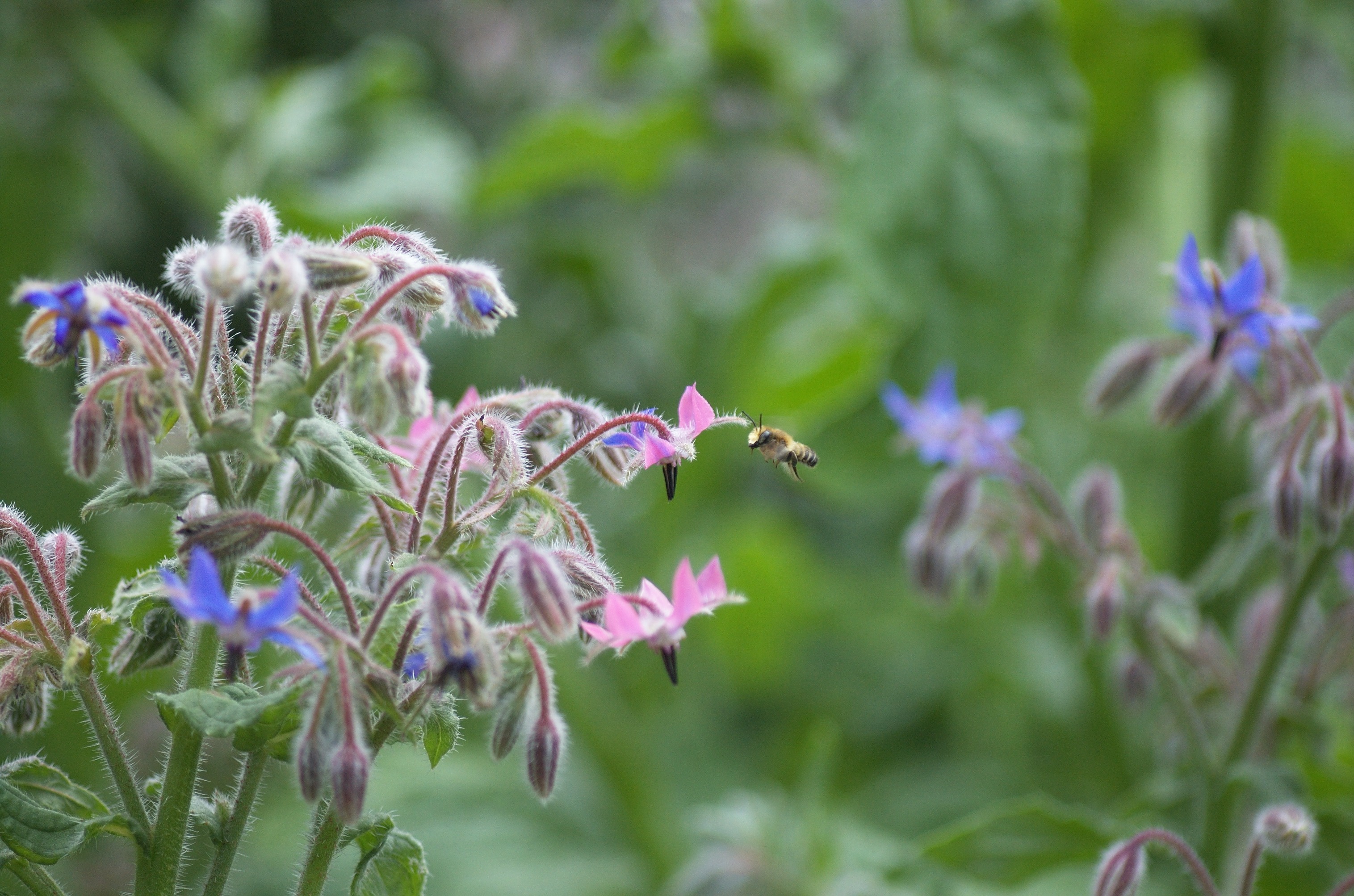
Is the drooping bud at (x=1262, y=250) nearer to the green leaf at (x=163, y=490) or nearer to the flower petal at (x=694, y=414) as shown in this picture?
the flower petal at (x=694, y=414)

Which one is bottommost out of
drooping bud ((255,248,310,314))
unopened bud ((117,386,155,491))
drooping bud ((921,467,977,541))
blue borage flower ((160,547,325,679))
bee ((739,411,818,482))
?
blue borage flower ((160,547,325,679))

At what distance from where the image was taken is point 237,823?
2.19ft

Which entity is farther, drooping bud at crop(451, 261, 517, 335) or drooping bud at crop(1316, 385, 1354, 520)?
drooping bud at crop(1316, 385, 1354, 520)

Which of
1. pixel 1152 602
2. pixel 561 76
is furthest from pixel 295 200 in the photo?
pixel 561 76

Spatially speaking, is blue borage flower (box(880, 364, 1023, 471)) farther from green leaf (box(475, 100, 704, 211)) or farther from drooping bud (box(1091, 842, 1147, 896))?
green leaf (box(475, 100, 704, 211))

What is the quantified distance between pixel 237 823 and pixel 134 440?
0.68 ft

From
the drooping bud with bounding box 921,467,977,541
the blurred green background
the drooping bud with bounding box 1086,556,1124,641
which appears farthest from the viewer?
the blurred green background

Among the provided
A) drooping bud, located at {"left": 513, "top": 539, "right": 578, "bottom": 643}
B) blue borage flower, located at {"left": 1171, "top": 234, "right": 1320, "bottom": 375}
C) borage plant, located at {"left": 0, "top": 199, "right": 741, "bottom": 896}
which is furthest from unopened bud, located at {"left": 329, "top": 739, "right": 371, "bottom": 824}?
blue borage flower, located at {"left": 1171, "top": 234, "right": 1320, "bottom": 375}

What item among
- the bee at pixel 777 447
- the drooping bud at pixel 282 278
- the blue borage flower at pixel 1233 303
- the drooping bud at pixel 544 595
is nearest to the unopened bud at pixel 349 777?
the drooping bud at pixel 544 595

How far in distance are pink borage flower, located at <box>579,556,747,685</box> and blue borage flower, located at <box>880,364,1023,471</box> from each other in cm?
53

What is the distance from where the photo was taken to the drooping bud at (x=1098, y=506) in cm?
118

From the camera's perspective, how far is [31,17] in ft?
6.57

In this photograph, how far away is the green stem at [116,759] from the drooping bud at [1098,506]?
2.68 ft

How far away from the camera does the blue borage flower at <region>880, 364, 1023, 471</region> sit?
46.4 inches
